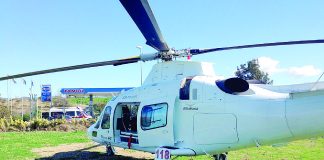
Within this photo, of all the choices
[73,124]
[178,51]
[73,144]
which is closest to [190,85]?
[178,51]

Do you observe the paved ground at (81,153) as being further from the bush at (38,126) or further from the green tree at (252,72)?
the green tree at (252,72)

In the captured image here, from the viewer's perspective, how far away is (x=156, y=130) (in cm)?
1106

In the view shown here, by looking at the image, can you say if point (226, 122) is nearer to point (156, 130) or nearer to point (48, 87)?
point (156, 130)

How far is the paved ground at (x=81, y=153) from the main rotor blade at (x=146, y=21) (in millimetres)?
5507

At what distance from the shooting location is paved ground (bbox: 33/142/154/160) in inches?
578

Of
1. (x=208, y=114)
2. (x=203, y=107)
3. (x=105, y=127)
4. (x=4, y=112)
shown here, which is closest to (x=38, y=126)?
(x=105, y=127)

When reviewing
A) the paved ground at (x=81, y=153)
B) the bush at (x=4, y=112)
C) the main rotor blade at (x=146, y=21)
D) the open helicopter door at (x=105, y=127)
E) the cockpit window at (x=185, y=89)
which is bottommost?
the bush at (x=4, y=112)

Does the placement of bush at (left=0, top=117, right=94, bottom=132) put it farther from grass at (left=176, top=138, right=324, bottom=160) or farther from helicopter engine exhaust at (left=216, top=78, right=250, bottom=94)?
helicopter engine exhaust at (left=216, top=78, right=250, bottom=94)

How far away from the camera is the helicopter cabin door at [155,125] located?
10656 mm

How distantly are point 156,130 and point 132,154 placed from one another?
15.8ft

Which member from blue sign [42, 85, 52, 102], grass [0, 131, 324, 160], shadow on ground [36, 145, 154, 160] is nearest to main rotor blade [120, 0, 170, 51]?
grass [0, 131, 324, 160]

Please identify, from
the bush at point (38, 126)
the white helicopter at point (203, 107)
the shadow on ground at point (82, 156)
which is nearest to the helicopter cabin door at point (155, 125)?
the white helicopter at point (203, 107)

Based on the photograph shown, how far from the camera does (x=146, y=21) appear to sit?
9.59 metres

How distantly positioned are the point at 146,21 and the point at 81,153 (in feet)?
27.1
